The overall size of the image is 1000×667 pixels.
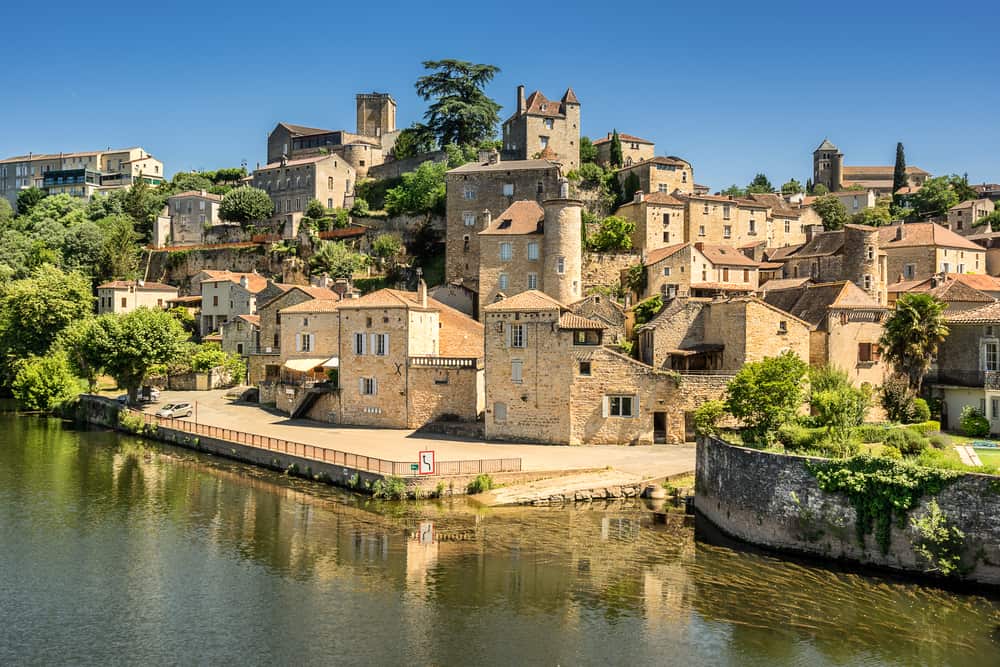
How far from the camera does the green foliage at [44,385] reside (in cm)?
5737

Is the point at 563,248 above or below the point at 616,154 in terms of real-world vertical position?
below

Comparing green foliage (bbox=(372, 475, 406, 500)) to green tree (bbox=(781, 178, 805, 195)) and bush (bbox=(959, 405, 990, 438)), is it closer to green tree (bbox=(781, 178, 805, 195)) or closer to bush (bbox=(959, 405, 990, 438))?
bush (bbox=(959, 405, 990, 438))

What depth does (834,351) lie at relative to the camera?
41.1 meters

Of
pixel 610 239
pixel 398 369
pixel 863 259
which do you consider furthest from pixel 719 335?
pixel 610 239

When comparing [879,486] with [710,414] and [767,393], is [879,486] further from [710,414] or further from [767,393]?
[710,414]

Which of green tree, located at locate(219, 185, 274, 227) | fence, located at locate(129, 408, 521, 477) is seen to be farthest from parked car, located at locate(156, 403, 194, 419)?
green tree, located at locate(219, 185, 274, 227)

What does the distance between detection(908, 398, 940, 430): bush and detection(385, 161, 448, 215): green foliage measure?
1681 inches

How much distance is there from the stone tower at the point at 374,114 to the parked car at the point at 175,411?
60499 millimetres

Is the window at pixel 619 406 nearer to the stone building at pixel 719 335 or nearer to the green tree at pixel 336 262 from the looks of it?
the stone building at pixel 719 335

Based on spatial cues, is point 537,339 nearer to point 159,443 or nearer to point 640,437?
point 640,437

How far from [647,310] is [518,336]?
14.5m

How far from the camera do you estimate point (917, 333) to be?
3791 centimetres

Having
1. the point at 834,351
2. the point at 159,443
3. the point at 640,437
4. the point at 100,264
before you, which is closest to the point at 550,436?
the point at 640,437

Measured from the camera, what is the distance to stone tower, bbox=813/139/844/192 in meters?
127
